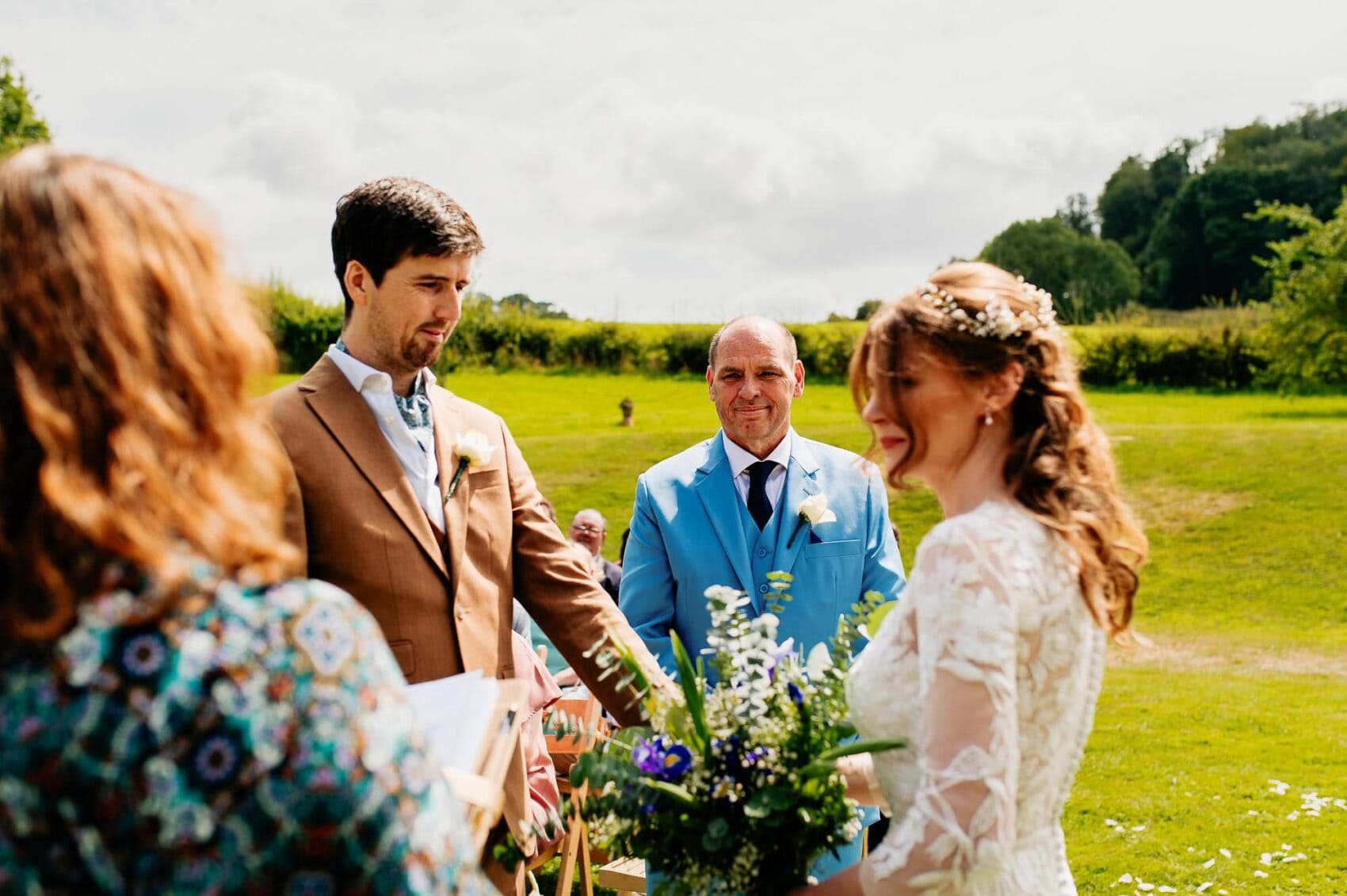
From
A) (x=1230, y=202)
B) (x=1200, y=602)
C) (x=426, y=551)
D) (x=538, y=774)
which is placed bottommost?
(x=1200, y=602)

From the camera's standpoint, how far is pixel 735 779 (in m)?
2.39

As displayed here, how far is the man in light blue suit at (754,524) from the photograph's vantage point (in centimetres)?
425

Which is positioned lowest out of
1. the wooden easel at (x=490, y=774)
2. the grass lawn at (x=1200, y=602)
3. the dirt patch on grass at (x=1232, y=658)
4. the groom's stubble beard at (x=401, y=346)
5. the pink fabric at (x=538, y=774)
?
the dirt patch on grass at (x=1232, y=658)

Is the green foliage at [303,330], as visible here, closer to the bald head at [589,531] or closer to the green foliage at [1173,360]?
the green foliage at [1173,360]

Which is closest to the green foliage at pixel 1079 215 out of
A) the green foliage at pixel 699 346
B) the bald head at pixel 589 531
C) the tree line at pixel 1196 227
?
the tree line at pixel 1196 227

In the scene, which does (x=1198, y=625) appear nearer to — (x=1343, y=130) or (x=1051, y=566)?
(x=1051, y=566)

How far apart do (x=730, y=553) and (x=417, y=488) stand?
1.40m

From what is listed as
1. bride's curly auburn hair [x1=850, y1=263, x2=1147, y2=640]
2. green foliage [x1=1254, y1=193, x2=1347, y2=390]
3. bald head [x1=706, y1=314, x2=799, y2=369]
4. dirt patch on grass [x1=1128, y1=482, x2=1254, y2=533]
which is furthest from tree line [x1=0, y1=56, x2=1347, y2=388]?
dirt patch on grass [x1=1128, y1=482, x2=1254, y2=533]

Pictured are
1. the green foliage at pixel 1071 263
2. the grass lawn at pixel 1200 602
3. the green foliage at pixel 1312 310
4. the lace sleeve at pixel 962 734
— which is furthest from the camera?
the green foliage at pixel 1071 263

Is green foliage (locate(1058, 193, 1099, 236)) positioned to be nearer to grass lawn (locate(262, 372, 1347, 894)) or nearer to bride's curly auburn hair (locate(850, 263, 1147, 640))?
grass lawn (locate(262, 372, 1347, 894))

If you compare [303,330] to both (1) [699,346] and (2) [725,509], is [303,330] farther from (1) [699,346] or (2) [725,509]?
(2) [725,509]

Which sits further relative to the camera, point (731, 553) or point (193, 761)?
point (731, 553)

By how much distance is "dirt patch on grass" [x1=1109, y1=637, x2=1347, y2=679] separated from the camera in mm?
13516

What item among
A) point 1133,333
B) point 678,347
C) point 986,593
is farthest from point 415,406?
point 1133,333
